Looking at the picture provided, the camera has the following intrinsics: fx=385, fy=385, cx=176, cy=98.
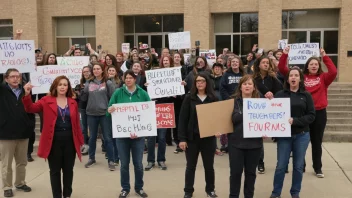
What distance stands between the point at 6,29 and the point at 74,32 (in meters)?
3.48

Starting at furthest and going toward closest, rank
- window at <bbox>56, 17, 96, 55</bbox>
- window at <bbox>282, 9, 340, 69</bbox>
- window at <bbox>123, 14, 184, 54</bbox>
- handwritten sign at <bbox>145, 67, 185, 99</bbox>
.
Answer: window at <bbox>56, 17, 96, 55</bbox>
window at <bbox>123, 14, 184, 54</bbox>
window at <bbox>282, 9, 340, 69</bbox>
handwritten sign at <bbox>145, 67, 185, 99</bbox>

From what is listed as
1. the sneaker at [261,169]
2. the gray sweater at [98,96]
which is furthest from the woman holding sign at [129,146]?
the sneaker at [261,169]

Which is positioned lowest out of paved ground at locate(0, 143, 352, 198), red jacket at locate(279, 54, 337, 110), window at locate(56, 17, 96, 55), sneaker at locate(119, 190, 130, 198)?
paved ground at locate(0, 143, 352, 198)

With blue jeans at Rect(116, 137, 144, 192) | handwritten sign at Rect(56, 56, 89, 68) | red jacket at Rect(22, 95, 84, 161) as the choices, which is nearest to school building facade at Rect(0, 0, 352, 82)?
handwritten sign at Rect(56, 56, 89, 68)

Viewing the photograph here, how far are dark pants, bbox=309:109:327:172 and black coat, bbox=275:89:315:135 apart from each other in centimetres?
124

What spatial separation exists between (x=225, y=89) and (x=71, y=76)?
361 centimetres

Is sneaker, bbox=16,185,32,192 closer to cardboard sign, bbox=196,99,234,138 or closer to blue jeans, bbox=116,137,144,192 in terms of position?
blue jeans, bbox=116,137,144,192

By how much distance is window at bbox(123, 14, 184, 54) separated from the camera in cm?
1839

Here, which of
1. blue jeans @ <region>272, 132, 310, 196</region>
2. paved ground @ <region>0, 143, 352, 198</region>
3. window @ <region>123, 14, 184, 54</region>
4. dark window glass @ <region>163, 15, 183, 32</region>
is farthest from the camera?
window @ <region>123, 14, 184, 54</region>

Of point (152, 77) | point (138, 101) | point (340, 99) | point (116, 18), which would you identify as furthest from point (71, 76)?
point (116, 18)

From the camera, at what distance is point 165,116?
7582mm

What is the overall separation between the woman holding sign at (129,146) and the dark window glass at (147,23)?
43.0 ft

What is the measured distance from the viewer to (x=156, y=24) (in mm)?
18625

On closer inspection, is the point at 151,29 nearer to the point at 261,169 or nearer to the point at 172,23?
the point at 172,23
